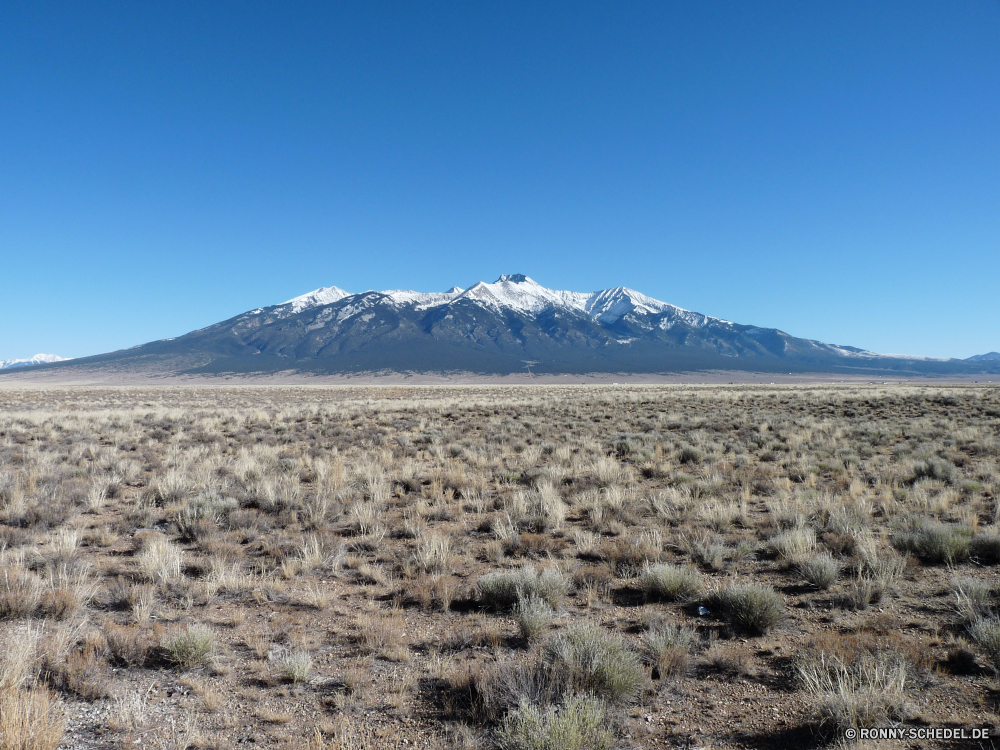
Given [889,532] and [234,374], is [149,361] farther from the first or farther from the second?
[889,532]

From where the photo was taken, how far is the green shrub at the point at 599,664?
11.1ft

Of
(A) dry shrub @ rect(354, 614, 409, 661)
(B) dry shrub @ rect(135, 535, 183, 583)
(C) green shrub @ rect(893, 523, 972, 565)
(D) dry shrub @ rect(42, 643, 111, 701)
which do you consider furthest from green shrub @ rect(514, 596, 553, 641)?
(C) green shrub @ rect(893, 523, 972, 565)

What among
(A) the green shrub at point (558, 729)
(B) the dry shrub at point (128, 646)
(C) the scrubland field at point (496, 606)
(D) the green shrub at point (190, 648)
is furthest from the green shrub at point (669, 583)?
(B) the dry shrub at point (128, 646)

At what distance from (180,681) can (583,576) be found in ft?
12.7

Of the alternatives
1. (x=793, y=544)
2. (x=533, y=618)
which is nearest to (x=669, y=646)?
(x=533, y=618)

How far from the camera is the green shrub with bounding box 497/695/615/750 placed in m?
2.74

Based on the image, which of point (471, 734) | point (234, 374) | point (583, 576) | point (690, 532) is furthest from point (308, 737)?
point (234, 374)

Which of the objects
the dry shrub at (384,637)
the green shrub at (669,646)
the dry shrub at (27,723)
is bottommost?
the dry shrub at (384,637)

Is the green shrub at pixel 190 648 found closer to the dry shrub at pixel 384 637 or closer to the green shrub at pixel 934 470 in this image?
the dry shrub at pixel 384 637

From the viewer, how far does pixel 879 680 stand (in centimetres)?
325

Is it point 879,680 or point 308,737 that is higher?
point 879,680

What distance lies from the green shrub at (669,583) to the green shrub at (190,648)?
4.00m

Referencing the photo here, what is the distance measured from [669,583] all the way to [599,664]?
1880 mm

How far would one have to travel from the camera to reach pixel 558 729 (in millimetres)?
2779
